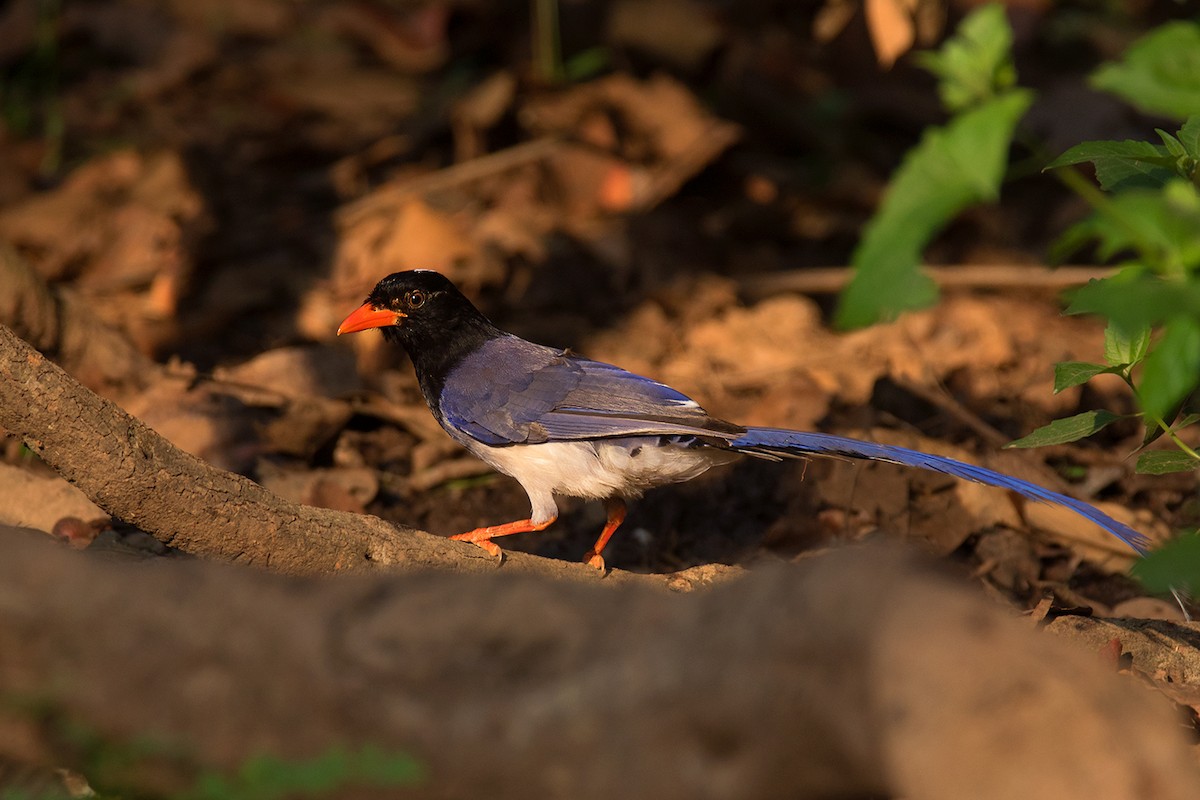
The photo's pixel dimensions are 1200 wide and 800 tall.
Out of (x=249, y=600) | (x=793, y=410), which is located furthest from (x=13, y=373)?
(x=793, y=410)

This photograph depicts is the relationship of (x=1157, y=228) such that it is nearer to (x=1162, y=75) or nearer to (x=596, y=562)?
(x=1162, y=75)

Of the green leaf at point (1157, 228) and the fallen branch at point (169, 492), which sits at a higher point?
the green leaf at point (1157, 228)

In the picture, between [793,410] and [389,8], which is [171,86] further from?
[793,410]

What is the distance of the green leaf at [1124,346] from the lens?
→ 2.95 metres

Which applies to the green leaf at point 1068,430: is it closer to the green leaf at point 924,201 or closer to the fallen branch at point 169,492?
the green leaf at point 924,201

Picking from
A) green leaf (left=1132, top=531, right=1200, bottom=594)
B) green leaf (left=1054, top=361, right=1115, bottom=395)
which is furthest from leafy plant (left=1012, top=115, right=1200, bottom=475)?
green leaf (left=1132, top=531, right=1200, bottom=594)

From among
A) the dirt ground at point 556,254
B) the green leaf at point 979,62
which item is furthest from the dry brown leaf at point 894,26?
the green leaf at point 979,62

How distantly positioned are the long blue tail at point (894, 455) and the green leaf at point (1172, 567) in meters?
1.45

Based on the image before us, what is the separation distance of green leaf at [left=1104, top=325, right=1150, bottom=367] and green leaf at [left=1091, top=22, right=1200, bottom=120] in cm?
90

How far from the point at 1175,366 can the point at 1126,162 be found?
0.90 m

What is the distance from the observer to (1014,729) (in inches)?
77.0

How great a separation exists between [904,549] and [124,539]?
2.73 meters

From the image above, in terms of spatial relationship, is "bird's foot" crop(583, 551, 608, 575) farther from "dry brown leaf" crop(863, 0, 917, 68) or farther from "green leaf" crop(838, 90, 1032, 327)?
"dry brown leaf" crop(863, 0, 917, 68)

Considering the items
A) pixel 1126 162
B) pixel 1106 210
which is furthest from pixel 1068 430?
Answer: pixel 1106 210
